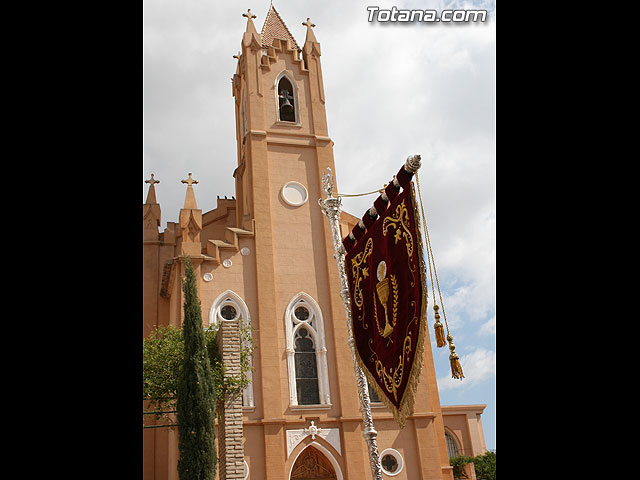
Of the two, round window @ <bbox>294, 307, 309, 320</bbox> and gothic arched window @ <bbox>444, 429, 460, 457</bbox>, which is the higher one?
round window @ <bbox>294, 307, 309, 320</bbox>

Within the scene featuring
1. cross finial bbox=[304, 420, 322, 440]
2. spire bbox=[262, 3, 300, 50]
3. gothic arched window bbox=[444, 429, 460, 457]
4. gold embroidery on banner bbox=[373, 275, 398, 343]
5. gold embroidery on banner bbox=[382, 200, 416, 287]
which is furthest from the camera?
gothic arched window bbox=[444, 429, 460, 457]

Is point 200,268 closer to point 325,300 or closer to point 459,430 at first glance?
point 325,300

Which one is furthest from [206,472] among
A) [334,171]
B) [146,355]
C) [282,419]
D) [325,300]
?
[334,171]

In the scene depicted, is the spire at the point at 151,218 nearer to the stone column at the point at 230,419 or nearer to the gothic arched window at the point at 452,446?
the stone column at the point at 230,419

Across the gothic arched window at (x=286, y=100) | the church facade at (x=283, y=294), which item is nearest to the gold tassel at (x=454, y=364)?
the church facade at (x=283, y=294)

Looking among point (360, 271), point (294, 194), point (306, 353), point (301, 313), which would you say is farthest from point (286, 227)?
point (360, 271)

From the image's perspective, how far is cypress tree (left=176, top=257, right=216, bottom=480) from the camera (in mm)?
11664

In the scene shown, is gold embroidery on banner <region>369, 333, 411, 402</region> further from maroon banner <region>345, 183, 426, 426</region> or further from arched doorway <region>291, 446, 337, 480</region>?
arched doorway <region>291, 446, 337, 480</region>

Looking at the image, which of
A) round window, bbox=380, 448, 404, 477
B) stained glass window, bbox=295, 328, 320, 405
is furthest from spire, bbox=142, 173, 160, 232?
round window, bbox=380, 448, 404, 477

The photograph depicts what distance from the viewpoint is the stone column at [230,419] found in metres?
12.3

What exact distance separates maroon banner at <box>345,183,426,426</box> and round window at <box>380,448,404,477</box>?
337 inches

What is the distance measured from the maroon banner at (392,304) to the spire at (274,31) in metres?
17.2
